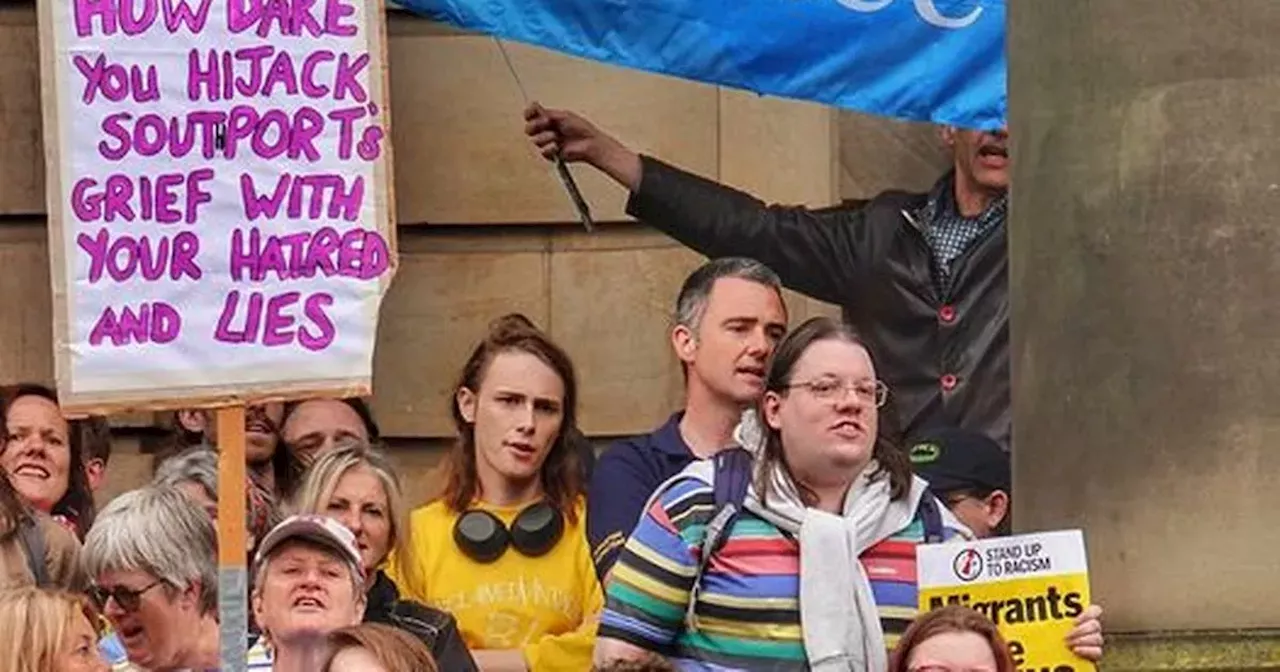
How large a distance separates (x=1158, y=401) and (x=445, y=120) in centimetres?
475

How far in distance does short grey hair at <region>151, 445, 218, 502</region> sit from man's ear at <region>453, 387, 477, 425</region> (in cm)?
61

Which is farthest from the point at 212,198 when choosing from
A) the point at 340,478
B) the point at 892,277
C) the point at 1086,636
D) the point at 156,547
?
the point at 892,277

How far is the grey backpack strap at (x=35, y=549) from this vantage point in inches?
407

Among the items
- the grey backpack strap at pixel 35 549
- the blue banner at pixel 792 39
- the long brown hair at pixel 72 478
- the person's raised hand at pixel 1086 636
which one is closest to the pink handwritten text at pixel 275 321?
the grey backpack strap at pixel 35 549

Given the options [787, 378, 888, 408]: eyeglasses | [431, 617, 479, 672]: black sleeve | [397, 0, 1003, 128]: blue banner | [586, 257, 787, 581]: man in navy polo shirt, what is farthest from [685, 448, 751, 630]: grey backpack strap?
[397, 0, 1003, 128]: blue banner

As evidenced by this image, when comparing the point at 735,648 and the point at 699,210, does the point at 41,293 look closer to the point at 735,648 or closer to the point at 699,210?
the point at 699,210

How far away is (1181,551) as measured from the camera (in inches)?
376

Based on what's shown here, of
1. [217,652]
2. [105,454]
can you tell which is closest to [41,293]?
[105,454]

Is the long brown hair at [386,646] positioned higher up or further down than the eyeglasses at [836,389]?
further down

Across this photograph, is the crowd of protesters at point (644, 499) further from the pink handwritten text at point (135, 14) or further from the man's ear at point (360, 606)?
the pink handwritten text at point (135, 14)

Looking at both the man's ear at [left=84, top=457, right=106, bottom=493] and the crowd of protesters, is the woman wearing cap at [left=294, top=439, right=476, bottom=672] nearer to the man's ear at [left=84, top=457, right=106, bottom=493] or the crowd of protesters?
the crowd of protesters

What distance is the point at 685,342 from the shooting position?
10.1m

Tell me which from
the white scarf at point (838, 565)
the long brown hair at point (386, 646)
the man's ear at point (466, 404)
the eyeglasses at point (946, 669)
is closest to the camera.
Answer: the long brown hair at point (386, 646)

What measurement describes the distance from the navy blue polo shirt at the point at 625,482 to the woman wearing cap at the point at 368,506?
17.6 inches
